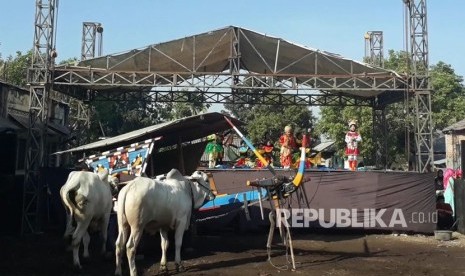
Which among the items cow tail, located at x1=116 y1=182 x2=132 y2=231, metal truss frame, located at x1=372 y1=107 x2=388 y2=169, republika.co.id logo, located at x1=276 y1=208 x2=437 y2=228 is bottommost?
republika.co.id logo, located at x1=276 y1=208 x2=437 y2=228

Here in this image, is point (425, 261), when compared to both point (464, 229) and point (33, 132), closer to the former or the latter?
point (464, 229)

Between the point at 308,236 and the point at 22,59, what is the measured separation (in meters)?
32.2

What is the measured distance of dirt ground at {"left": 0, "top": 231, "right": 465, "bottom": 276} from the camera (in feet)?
33.0

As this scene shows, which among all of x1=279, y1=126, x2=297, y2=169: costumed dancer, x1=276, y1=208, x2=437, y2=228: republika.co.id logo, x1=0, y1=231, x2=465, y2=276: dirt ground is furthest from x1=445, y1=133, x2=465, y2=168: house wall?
x1=0, y1=231, x2=465, y2=276: dirt ground

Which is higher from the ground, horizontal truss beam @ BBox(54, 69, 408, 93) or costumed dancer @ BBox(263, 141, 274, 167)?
horizontal truss beam @ BBox(54, 69, 408, 93)

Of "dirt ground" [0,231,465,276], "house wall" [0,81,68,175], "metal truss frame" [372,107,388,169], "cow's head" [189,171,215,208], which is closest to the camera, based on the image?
"dirt ground" [0,231,465,276]

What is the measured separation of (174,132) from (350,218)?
599cm

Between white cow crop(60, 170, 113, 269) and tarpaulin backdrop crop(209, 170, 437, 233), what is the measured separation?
5.26 m

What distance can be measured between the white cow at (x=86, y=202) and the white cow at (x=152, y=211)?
132 cm

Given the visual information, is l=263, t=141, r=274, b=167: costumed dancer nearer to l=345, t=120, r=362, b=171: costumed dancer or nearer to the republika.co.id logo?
the republika.co.id logo

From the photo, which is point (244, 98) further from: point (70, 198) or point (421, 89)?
point (70, 198)

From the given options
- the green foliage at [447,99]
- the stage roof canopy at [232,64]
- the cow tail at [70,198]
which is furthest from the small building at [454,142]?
the cow tail at [70,198]

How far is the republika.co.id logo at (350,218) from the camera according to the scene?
15.7m

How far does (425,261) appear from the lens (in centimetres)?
1151
